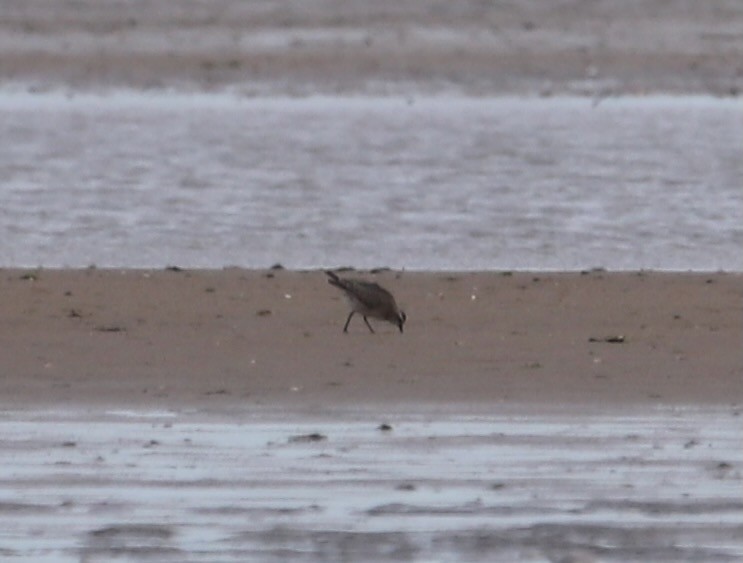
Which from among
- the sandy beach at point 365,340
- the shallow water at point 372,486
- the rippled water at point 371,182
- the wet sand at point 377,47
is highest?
the wet sand at point 377,47

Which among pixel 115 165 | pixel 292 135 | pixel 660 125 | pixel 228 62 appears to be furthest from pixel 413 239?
pixel 228 62

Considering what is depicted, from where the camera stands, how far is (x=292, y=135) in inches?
807

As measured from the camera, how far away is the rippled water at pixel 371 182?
14.1 m

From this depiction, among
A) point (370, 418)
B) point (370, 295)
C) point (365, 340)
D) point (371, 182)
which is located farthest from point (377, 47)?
point (370, 418)

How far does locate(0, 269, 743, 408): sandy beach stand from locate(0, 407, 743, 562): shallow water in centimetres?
51

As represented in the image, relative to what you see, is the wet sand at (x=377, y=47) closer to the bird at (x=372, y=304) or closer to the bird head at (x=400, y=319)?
the bird at (x=372, y=304)

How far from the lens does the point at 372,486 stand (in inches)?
285

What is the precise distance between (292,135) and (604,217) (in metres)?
5.48

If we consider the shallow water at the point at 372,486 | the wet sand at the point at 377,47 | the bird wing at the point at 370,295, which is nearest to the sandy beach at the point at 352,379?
the shallow water at the point at 372,486

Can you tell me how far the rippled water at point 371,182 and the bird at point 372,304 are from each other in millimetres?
2557

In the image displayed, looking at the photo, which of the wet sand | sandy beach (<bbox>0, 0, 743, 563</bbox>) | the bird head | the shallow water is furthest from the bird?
the wet sand

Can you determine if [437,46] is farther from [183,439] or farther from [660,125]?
[183,439]

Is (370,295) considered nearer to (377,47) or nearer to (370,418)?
(370,418)

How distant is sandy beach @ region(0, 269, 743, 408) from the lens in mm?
9148
